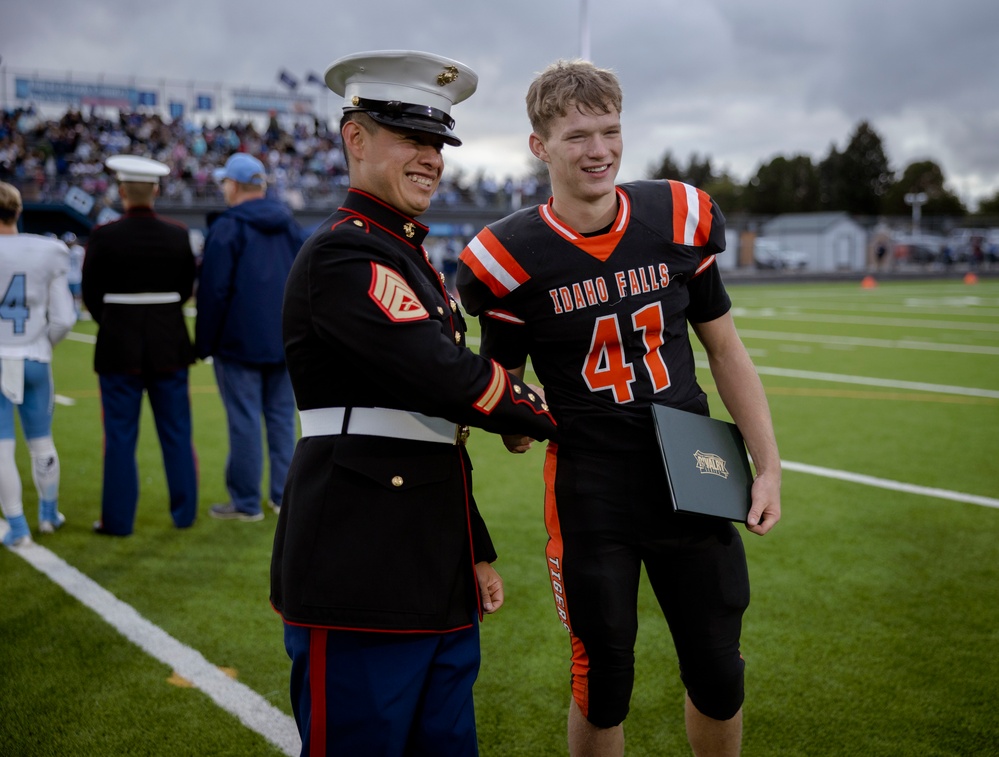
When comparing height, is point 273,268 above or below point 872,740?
above

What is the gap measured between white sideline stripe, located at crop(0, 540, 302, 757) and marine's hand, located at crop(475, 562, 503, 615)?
43.0 inches

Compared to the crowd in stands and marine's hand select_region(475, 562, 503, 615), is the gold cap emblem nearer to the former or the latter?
marine's hand select_region(475, 562, 503, 615)

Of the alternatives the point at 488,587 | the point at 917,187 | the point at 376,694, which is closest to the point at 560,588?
the point at 488,587

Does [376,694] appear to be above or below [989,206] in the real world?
below

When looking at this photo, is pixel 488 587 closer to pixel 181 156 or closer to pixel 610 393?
pixel 610 393

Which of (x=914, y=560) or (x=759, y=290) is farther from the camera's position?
(x=759, y=290)

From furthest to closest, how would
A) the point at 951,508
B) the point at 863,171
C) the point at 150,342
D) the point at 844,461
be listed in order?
the point at 863,171 → the point at 844,461 → the point at 951,508 → the point at 150,342

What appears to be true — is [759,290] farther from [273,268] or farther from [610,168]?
[610,168]

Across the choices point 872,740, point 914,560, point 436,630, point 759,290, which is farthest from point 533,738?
point 759,290

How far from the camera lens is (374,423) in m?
1.88

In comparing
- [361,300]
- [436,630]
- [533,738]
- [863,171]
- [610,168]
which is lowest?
[533,738]

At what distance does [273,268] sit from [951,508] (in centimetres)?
454

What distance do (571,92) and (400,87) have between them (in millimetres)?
599

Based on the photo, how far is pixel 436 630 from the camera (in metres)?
1.88
